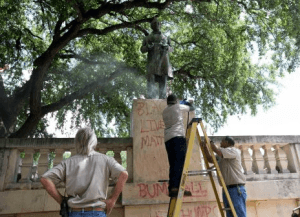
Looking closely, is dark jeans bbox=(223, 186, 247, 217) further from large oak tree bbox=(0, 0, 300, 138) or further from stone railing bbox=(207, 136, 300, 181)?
large oak tree bbox=(0, 0, 300, 138)

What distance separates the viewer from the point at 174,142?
3340mm

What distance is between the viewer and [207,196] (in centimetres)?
426

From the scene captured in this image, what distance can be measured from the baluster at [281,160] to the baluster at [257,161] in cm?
35

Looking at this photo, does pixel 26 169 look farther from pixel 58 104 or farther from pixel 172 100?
pixel 58 104

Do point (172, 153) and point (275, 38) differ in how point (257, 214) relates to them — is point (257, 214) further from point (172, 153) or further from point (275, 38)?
point (275, 38)

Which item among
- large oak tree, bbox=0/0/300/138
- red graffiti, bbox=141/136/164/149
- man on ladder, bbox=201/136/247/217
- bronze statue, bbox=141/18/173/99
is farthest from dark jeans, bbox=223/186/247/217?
large oak tree, bbox=0/0/300/138

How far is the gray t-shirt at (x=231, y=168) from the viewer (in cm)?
358

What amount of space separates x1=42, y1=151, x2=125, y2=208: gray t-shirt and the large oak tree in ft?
20.6

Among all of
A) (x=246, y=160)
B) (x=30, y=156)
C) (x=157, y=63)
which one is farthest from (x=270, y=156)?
(x=30, y=156)

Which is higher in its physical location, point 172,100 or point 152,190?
point 172,100

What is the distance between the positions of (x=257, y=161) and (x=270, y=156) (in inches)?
11.6

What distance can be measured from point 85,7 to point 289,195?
6.93 m

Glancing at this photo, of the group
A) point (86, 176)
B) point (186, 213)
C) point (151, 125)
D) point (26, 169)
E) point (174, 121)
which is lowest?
point (186, 213)

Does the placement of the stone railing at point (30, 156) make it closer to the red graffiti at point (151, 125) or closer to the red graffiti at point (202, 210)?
the red graffiti at point (151, 125)
